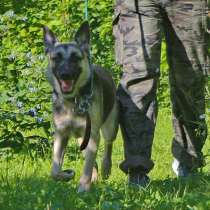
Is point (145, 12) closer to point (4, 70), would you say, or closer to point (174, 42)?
point (174, 42)

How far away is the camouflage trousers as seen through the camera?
245 inches

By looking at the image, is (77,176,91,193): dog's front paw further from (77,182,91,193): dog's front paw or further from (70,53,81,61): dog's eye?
(70,53,81,61): dog's eye

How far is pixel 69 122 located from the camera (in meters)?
6.16

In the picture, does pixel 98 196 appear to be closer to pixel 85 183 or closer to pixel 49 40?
pixel 85 183

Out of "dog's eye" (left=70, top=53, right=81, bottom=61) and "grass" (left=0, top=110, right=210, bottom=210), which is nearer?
"grass" (left=0, top=110, right=210, bottom=210)

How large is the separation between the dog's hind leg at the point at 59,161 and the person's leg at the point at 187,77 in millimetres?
1162

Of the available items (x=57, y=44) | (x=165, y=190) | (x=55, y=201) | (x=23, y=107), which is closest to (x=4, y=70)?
(x=23, y=107)

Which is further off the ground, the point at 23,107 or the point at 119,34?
the point at 119,34

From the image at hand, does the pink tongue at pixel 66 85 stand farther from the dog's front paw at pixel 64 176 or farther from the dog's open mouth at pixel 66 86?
the dog's front paw at pixel 64 176

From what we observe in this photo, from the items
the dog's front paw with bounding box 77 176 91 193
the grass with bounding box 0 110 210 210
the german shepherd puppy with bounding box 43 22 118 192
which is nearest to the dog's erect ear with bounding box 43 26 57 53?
the german shepherd puppy with bounding box 43 22 118 192

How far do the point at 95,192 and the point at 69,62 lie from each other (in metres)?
1.29

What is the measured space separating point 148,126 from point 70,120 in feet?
2.21

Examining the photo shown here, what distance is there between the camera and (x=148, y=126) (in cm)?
636

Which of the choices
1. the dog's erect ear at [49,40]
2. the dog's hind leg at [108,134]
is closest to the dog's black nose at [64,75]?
the dog's erect ear at [49,40]
